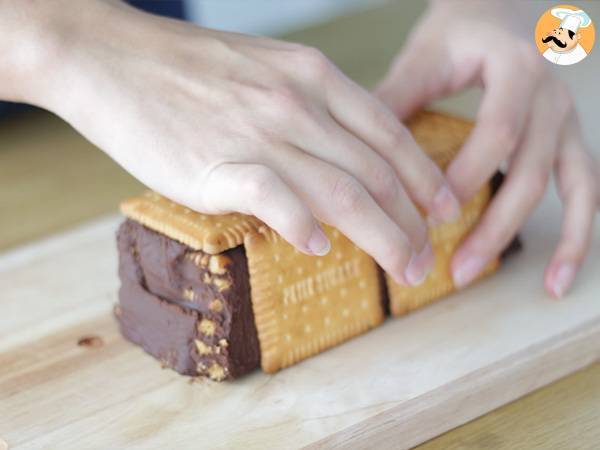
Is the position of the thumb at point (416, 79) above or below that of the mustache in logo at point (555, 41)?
below

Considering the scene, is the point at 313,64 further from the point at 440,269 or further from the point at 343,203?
the point at 440,269

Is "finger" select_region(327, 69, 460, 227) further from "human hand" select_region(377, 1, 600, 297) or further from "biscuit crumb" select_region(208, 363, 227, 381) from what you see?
"biscuit crumb" select_region(208, 363, 227, 381)

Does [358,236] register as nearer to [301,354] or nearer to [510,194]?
[301,354]

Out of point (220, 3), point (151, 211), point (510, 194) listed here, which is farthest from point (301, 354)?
point (220, 3)

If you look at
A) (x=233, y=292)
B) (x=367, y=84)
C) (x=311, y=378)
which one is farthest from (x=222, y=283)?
(x=367, y=84)

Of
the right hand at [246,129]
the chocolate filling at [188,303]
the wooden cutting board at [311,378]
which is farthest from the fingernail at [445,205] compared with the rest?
the chocolate filling at [188,303]

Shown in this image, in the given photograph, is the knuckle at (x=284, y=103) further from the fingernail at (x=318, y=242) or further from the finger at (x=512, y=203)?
→ the finger at (x=512, y=203)

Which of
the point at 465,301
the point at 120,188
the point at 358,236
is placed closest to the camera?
the point at 358,236
